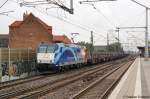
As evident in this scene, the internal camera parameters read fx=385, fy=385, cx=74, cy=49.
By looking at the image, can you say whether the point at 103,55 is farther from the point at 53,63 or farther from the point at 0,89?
the point at 0,89

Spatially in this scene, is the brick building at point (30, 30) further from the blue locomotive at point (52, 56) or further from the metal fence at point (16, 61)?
the metal fence at point (16, 61)

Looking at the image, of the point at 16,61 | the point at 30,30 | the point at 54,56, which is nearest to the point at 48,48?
the point at 54,56

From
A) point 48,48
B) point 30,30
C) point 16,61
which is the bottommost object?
point 16,61

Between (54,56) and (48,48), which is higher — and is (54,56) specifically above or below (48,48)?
below

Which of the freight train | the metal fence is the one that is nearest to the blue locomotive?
the freight train

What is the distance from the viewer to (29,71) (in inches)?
1324

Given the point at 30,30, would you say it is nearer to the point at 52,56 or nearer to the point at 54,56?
the point at 52,56

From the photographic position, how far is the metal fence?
29.2 metres

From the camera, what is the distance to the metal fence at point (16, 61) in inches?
1150

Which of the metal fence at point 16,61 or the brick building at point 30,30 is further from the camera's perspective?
the brick building at point 30,30

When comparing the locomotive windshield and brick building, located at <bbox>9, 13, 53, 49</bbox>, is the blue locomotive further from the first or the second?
brick building, located at <bbox>9, 13, 53, 49</bbox>

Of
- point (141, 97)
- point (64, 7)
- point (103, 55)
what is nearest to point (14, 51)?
point (64, 7)

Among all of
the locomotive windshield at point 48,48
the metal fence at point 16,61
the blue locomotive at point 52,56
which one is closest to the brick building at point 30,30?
the blue locomotive at point 52,56

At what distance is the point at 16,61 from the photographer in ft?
103
